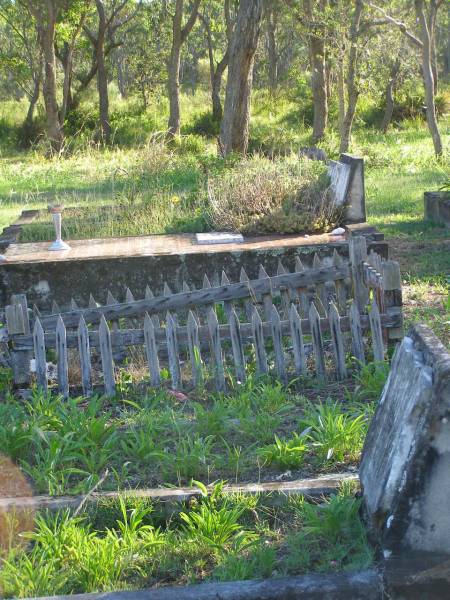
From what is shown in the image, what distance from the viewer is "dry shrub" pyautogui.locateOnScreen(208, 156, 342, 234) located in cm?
1010

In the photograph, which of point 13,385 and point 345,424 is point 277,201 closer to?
point 13,385

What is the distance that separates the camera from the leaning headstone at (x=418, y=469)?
314 centimetres

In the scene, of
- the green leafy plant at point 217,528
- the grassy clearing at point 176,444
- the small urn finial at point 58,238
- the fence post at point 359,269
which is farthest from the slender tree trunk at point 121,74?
the green leafy plant at point 217,528

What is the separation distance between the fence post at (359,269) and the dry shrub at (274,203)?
287 cm

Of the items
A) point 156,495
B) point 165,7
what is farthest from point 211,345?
point 165,7

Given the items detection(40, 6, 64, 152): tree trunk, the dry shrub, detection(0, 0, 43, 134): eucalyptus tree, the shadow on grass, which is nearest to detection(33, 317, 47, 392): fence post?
the dry shrub

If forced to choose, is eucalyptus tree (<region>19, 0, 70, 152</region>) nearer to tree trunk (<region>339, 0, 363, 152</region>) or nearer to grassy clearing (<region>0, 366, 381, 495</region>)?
tree trunk (<region>339, 0, 363, 152</region>)

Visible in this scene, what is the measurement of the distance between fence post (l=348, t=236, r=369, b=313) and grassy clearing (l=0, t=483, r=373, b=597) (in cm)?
346

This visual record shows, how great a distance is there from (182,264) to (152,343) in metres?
3.00

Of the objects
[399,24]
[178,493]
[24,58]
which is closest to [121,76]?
[24,58]

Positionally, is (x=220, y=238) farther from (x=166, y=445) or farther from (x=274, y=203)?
(x=166, y=445)

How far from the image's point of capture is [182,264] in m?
8.99

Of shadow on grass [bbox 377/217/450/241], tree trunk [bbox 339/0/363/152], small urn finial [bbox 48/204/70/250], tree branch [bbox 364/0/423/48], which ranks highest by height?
tree branch [bbox 364/0/423/48]

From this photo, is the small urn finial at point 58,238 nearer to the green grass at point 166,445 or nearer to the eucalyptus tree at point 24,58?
the green grass at point 166,445
